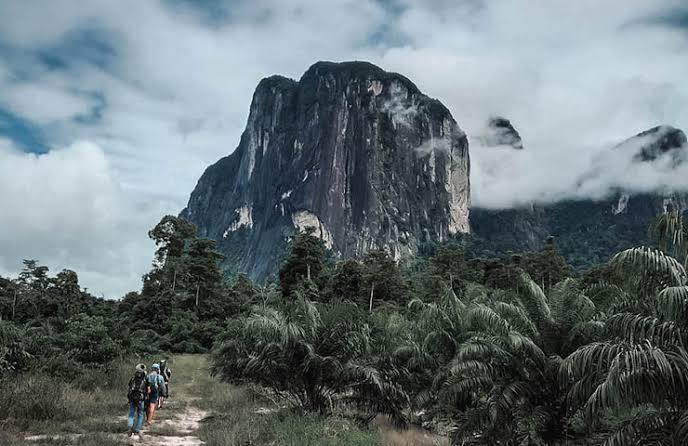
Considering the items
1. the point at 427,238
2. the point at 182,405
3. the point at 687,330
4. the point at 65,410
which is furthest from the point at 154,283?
the point at 427,238

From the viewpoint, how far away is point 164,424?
997 centimetres

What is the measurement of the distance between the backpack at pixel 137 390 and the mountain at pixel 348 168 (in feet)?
311

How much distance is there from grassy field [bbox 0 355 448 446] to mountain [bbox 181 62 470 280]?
91.4 m

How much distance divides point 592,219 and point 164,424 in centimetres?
16188

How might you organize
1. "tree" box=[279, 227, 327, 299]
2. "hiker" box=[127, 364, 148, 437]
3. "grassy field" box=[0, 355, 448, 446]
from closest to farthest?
"grassy field" box=[0, 355, 448, 446]
"hiker" box=[127, 364, 148, 437]
"tree" box=[279, 227, 327, 299]

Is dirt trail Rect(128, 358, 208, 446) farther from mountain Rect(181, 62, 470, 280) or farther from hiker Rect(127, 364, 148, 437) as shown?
mountain Rect(181, 62, 470, 280)

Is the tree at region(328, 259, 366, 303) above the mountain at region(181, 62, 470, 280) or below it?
below

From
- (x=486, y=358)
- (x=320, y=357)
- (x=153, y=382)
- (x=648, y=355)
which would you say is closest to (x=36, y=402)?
(x=153, y=382)

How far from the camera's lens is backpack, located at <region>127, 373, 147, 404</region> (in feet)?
27.6

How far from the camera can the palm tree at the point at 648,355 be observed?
4.55 metres

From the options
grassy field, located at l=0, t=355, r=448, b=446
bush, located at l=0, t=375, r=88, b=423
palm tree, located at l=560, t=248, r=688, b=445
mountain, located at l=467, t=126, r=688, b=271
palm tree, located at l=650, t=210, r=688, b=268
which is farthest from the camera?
mountain, located at l=467, t=126, r=688, b=271

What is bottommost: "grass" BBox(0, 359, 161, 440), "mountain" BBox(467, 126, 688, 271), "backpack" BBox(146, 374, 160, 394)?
"grass" BBox(0, 359, 161, 440)

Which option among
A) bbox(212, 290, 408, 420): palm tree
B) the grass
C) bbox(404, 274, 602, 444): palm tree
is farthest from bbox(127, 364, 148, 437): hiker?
bbox(404, 274, 602, 444): palm tree

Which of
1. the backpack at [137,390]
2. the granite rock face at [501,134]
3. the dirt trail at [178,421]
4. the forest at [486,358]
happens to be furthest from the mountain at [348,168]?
the backpack at [137,390]
